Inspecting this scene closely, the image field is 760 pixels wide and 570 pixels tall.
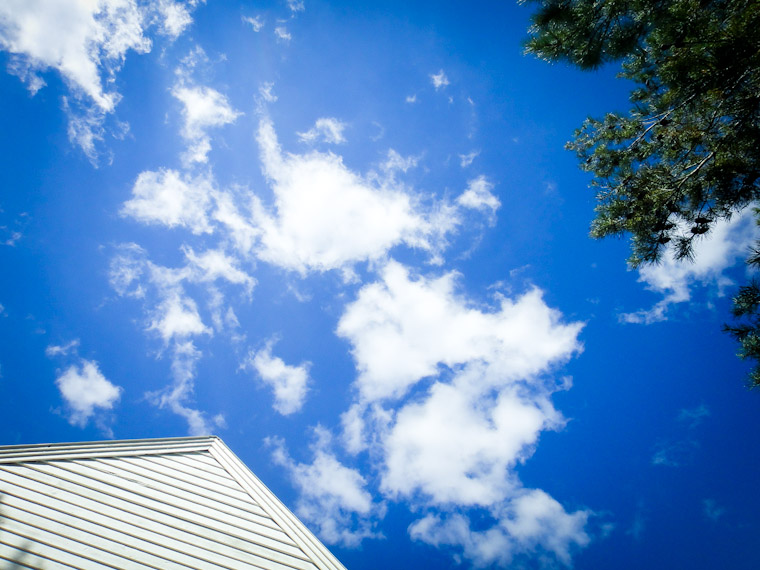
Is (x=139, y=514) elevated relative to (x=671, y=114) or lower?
lower

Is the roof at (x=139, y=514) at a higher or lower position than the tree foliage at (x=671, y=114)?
lower

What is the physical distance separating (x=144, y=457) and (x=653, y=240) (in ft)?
24.5

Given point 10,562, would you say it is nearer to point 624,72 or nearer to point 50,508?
point 50,508

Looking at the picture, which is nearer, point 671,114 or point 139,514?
point 139,514

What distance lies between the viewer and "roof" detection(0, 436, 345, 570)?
9.65ft

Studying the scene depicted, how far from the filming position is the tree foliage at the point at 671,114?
3143 mm

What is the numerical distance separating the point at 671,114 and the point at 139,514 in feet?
27.0

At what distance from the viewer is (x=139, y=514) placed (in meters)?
3.37

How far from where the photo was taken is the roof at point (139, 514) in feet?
9.65

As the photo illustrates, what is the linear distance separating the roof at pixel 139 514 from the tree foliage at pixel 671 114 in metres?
5.82

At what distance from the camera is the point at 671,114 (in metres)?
4.33

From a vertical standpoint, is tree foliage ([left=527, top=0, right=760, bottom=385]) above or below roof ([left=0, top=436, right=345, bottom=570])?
above

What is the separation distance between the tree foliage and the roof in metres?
5.82

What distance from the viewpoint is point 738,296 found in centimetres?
385
